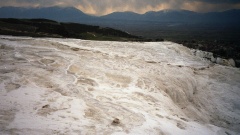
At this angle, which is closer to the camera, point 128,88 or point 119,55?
point 128,88

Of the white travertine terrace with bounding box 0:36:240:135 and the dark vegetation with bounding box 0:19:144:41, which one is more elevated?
the dark vegetation with bounding box 0:19:144:41

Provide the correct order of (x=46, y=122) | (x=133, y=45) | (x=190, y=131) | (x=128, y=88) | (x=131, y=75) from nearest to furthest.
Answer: (x=46, y=122)
(x=190, y=131)
(x=128, y=88)
(x=131, y=75)
(x=133, y=45)

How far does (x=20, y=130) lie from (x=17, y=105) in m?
1.75

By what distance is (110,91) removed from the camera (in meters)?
11.6

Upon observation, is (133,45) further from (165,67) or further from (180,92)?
(180,92)

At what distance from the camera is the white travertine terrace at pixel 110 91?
823 cm

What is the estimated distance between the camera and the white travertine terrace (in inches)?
324

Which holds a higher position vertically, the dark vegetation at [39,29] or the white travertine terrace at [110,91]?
the dark vegetation at [39,29]

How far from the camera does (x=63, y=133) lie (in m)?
7.21

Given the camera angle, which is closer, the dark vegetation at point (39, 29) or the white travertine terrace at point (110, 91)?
the white travertine terrace at point (110, 91)

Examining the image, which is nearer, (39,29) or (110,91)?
(110,91)

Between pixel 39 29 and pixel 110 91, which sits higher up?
pixel 39 29

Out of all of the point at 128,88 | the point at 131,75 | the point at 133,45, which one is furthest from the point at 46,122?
the point at 133,45

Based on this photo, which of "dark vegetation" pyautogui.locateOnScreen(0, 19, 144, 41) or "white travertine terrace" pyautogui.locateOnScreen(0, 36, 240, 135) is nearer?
"white travertine terrace" pyautogui.locateOnScreen(0, 36, 240, 135)
